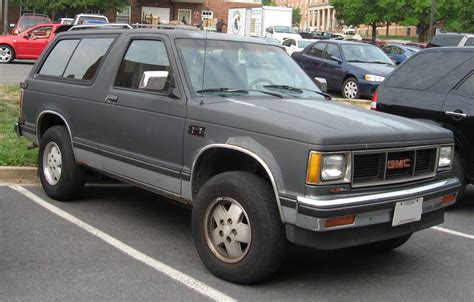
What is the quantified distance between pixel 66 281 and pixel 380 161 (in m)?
2.37

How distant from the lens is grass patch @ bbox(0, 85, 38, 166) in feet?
23.6

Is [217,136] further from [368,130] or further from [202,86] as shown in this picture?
[368,130]

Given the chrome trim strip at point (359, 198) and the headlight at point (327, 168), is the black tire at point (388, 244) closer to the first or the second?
the chrome trim strip at point (359, 198)

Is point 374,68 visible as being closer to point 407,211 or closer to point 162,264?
point 407,211

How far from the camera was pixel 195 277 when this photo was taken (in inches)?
167

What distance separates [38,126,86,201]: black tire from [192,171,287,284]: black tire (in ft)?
7.21

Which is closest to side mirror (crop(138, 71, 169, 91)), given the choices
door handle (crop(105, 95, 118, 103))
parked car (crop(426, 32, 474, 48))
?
door handle (crop(105, 95, 118, 103))

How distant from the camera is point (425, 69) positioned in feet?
22.7

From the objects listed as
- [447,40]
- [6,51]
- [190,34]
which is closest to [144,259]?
[190,34]

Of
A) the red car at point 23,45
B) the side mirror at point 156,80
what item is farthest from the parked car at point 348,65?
the red car at point 23,45

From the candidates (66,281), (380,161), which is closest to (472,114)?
(380,161)

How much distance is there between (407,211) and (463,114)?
268 centimetres

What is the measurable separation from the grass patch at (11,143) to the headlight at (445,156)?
4.95 metres

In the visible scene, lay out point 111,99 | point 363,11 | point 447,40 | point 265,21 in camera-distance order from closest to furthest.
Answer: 1. point 111,99
2. point 447,40
3. point 265,21
4. point 363,11
